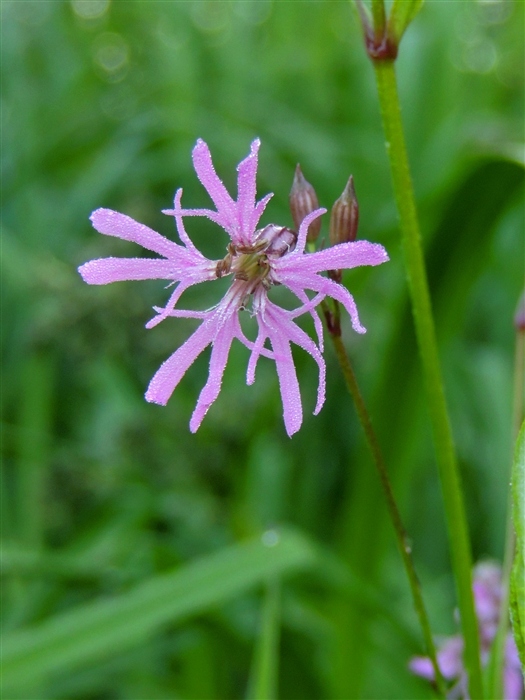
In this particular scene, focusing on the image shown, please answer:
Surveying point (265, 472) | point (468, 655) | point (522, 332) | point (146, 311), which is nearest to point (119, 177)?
point (146, 311)

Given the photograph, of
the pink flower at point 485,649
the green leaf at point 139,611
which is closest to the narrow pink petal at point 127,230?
the pink flower at point 485,649

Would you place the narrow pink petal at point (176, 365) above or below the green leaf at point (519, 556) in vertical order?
above

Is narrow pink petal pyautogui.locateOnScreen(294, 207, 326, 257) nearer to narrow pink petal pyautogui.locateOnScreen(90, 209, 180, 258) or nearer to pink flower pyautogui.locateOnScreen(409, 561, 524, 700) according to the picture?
narrow pink petal pyautogui.locateOnScreen(90, 209, 180, 258)

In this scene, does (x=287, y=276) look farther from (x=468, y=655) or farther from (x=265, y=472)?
(x=265, y=472)

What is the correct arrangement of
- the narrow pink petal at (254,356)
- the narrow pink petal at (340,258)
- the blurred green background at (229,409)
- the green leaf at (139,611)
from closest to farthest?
1. the narrow pink petal at (340,258)
2. the narrow pink petal at (254,356)
3. the green leaf at (139,611)
4. the blurred green background at (229,409)

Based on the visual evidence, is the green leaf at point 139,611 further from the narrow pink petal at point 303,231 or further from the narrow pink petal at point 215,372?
the narrow pink petal at point 303,231

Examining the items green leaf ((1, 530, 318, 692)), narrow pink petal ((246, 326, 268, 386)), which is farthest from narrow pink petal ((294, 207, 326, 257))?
green leaf ((1, 530, 318, 692))
